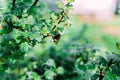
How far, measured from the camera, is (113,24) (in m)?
11.8

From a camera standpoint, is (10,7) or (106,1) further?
(106,1)

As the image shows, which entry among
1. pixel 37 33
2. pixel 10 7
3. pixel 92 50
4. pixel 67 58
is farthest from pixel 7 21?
pixel 67 58

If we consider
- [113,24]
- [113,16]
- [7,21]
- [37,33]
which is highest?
[113,16]

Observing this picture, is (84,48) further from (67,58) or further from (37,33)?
(37,33)

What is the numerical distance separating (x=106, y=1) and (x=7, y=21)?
39.1 feet

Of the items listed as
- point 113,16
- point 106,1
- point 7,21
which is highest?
point 106,1

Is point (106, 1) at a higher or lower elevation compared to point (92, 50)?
higher

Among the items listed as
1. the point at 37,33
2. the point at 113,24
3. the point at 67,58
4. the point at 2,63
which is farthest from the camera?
the point at 113,24

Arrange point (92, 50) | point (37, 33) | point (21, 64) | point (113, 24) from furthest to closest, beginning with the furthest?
point (113, 24)
point (21, 64)
point (92, 50)
point (37, 33)

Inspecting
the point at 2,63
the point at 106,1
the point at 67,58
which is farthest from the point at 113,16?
the point at 2,63

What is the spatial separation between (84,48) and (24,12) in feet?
2.94

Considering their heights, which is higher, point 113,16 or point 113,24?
point 113,16

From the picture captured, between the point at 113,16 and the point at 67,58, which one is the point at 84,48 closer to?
the point at 67,58

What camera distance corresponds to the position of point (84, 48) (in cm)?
323
